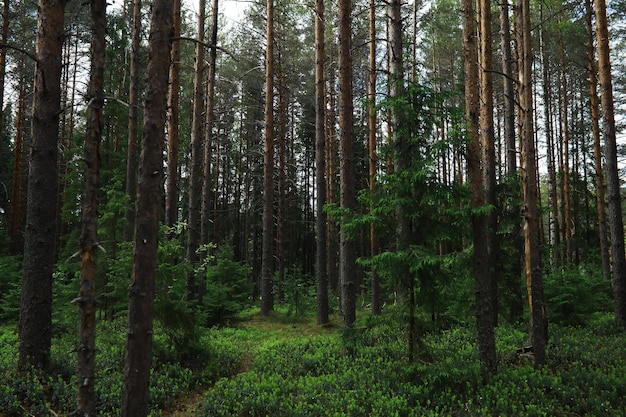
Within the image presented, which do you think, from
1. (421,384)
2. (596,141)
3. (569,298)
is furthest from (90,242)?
(596,141)

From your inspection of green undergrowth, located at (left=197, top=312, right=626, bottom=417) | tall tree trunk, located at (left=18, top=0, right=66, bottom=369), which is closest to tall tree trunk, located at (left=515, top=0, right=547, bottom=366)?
green undergrowth, located at (left=197, top=312, right=626, bottom=417)

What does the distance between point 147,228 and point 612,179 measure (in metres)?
13.1

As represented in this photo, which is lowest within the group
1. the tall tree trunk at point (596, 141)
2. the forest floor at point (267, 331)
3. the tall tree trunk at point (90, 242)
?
the forest floor at point (267, 331)

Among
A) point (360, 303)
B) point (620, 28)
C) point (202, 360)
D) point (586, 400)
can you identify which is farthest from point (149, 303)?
point (620, 28)

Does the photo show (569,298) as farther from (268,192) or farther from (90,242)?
(90,242)

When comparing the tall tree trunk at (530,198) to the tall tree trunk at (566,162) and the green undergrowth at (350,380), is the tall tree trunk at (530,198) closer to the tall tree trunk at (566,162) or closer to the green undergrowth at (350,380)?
the green undergrowth at (350,380)

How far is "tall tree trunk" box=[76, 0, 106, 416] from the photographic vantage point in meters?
4.38

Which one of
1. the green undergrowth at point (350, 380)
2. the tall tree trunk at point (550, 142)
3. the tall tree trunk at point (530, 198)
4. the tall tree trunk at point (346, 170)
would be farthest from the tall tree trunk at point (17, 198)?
the tall tree trunk at point (550, 142)

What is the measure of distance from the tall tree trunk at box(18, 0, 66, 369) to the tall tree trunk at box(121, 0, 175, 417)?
10.3ft

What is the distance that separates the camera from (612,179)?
12062 millimetres

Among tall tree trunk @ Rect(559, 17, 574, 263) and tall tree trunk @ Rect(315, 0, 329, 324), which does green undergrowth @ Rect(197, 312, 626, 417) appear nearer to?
tall tree trunk @ Rect(315, 0, 329, 324)

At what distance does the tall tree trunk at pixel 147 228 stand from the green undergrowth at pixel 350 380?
48 centimetres

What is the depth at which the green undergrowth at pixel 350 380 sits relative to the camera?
20.0 ft

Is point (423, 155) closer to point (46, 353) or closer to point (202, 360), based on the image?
point (202, 360)
